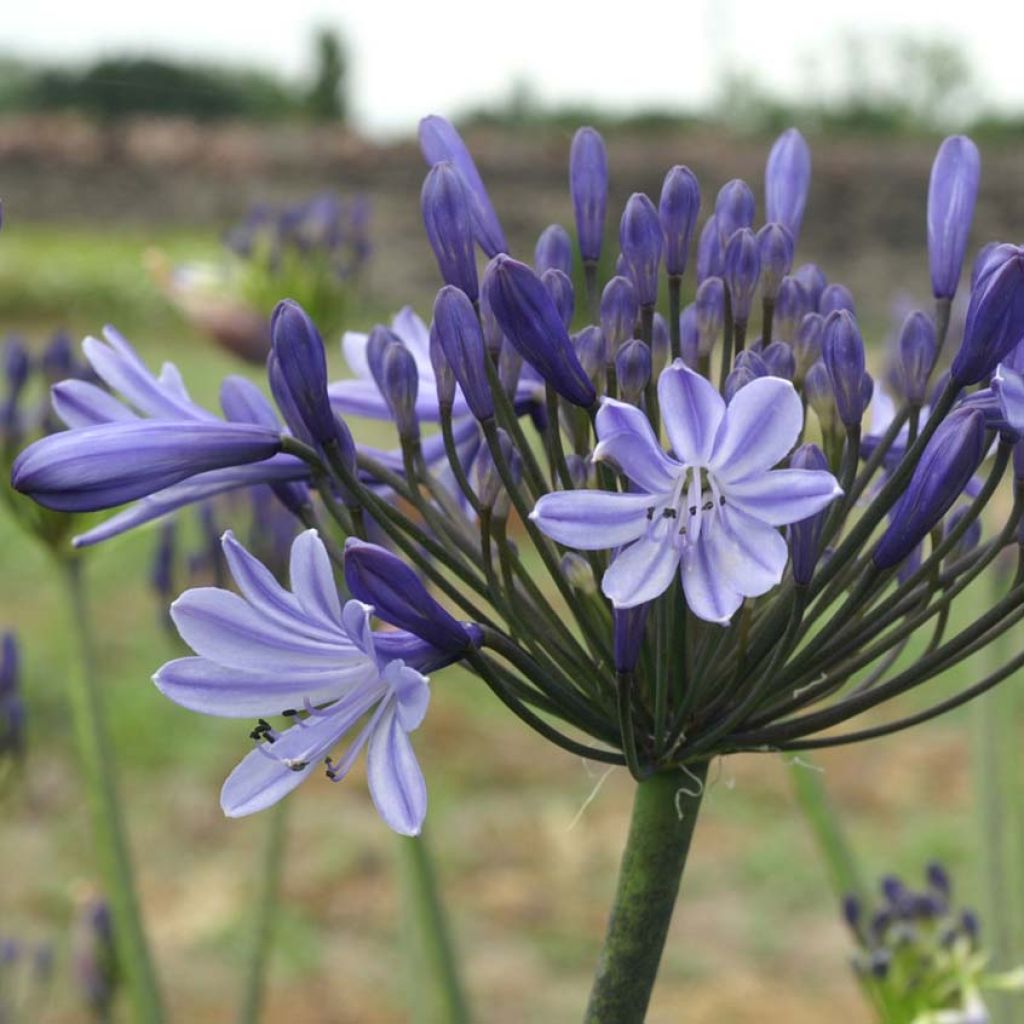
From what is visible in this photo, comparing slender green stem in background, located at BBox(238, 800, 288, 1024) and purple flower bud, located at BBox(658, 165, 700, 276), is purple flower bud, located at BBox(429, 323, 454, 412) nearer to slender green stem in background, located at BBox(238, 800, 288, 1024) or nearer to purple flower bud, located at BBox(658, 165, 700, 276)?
purple flower bud, located at BBox(658, 165, 700, 276)

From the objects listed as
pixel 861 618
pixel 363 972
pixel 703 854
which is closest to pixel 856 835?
pixel 703 854

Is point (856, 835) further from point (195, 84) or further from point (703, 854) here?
point (195, 84)

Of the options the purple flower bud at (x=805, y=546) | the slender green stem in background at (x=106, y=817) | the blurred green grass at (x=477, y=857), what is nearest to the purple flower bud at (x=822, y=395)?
the purple flower bud at (x=805, y=546)

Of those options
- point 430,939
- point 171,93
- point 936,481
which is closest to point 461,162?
point 936,481

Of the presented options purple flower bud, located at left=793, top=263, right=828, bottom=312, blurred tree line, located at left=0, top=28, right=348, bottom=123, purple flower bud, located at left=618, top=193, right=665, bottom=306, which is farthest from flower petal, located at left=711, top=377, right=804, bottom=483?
blurred tree line, located at left=0, top=28, right=348, bottom=123

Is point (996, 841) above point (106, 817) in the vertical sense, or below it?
below

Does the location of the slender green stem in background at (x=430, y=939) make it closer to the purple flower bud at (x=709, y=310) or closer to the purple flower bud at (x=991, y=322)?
the purple flower bud at (x=709, y=310)

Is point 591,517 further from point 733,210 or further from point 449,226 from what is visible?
point 733,210
